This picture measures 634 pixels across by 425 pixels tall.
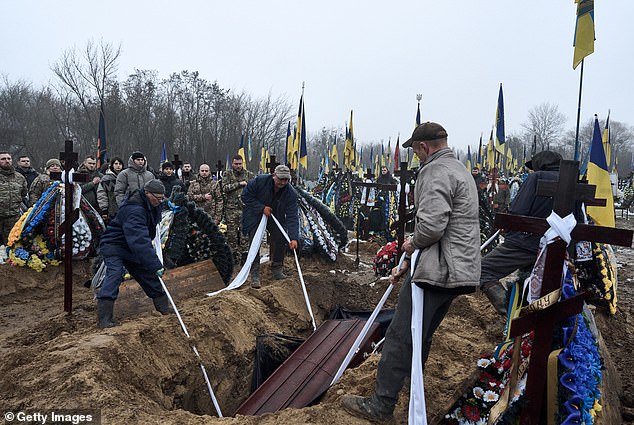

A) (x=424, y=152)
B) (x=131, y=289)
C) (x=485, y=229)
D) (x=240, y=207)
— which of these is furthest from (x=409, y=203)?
(x=424, y=152)

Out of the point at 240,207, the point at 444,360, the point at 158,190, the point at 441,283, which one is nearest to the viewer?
the point at 441,283

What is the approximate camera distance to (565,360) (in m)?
2.80

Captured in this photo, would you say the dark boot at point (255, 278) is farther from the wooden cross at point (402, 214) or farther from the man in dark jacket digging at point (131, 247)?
the wooden cross at point (402, 214)

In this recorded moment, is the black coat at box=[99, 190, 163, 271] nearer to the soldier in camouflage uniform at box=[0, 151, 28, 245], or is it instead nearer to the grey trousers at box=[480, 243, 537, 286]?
the grey trousers at box=[480, 243, 537, 286]

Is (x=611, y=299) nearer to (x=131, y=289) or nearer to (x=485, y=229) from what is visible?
(x=485, y=229)

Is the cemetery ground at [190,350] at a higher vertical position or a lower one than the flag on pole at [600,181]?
lower

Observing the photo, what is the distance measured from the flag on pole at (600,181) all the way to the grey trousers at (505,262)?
1.94m

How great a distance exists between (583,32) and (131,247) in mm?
5691

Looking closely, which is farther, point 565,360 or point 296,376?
point 296,376

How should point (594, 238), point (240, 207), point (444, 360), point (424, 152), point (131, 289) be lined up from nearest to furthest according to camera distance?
point (594, 238)
point (424, 152)
point (444, 360)
point (131, 289)
point (240, 207)

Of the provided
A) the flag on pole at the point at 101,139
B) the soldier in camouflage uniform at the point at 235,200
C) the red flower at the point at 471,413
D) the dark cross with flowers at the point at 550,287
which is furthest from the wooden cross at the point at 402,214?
the flag on pole at the point at 101,139

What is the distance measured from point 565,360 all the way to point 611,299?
400 cm

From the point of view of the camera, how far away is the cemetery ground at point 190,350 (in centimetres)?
323

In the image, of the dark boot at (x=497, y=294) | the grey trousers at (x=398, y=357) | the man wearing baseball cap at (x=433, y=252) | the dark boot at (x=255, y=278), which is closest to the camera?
the man wearing baseball cap at (x=433, y=252)
